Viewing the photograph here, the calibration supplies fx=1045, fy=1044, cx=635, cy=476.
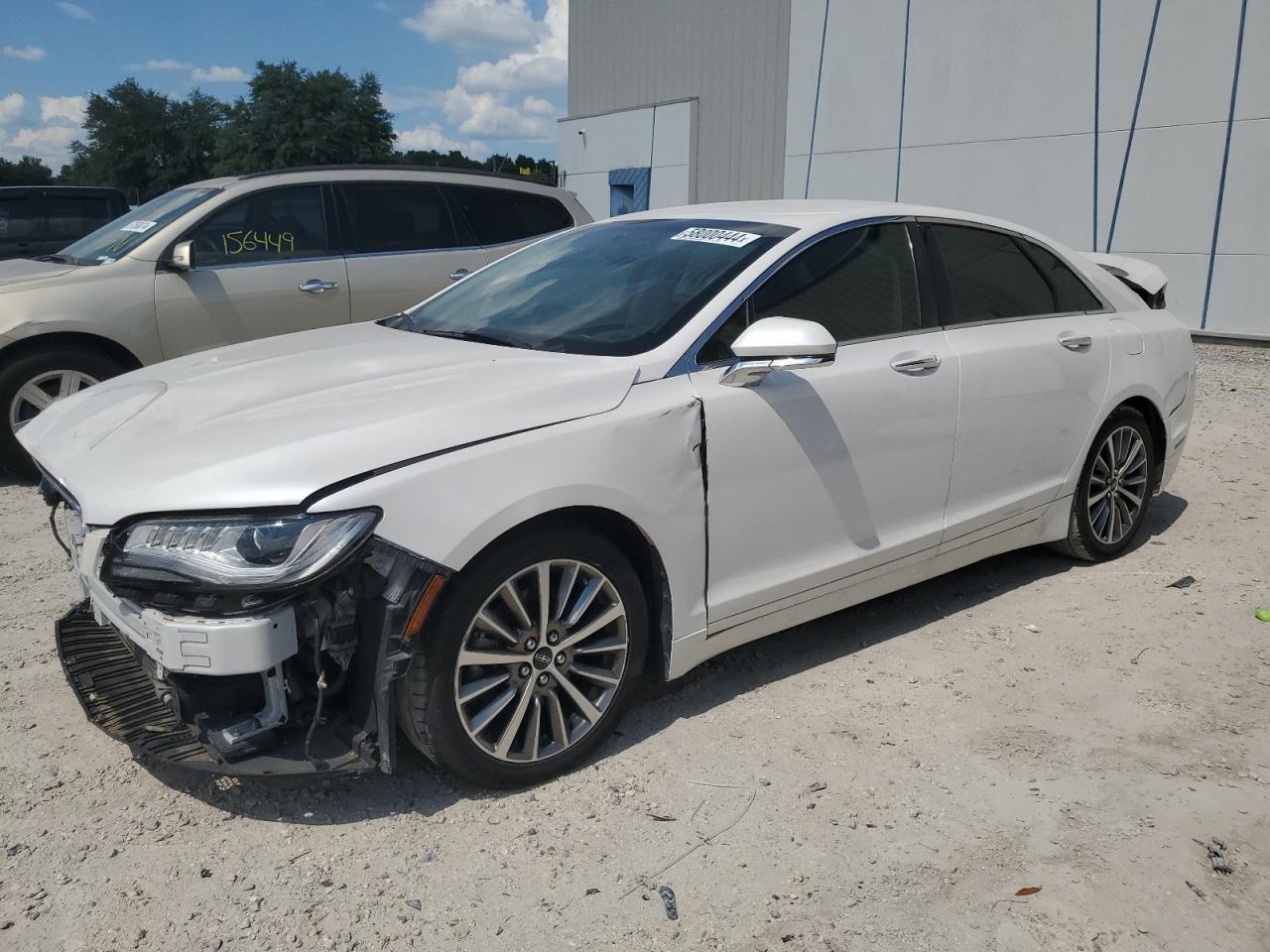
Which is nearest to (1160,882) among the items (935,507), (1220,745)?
(1220,745)

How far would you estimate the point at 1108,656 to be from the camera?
4.14 meters

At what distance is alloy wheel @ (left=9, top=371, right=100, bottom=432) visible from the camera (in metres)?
6.27

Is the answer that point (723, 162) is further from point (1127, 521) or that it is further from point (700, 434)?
point (700, 434)

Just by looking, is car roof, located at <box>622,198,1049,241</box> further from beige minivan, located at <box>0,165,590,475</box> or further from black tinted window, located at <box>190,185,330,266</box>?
black tinted window, located at <box>190,185,330,266</box>

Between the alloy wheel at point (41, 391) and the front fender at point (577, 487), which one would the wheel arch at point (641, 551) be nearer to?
the front fender at point (577, 487)

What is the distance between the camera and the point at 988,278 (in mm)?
4383

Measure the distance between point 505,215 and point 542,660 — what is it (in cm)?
564

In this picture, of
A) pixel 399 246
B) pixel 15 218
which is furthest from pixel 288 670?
pixel 15 218

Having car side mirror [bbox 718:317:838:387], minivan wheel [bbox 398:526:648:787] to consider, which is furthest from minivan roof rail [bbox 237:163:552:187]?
minivan wheel [bbox 398:526:648:787]

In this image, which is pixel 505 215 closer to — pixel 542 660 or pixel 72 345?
pixel 72 345

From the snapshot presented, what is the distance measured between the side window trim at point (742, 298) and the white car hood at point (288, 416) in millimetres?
205

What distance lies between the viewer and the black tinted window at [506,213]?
25.7ft

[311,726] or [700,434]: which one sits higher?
[700,434]

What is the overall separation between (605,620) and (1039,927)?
4.56 ft
